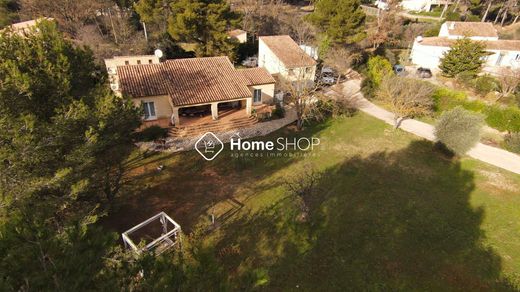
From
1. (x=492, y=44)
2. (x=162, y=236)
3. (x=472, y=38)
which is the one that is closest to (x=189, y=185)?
(x=162, y=236)

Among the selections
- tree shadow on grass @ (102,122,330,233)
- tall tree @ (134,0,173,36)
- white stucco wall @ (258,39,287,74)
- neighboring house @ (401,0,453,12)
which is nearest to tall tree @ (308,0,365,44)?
white stucco wall @ (258,39,287,74)

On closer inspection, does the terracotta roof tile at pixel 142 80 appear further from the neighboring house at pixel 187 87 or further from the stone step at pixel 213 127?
the stone step at pixel 213 127

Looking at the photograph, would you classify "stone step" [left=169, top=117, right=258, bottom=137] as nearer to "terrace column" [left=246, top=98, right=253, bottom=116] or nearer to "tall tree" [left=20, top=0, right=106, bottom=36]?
"terrace column" [left=246, top=98, right=253, bottom=116]

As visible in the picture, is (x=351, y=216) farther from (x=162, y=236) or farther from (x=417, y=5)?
(x=417, y=5)

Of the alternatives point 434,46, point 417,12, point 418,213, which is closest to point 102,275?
point 418,213

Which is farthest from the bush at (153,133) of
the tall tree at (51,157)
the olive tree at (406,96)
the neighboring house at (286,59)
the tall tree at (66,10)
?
the tall tree at (66,10)

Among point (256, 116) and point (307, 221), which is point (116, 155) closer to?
point (307, 221)

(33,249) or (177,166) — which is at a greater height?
(33,249)
